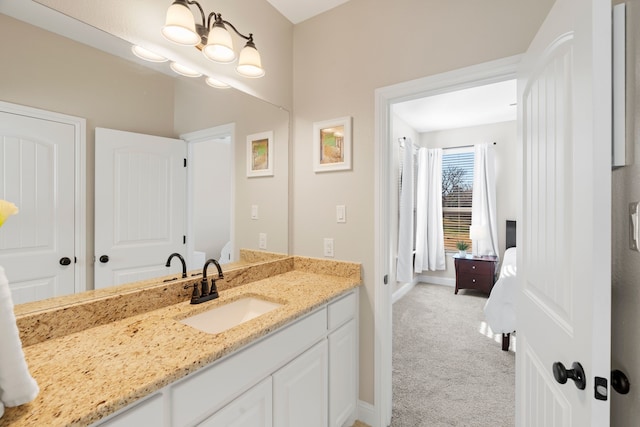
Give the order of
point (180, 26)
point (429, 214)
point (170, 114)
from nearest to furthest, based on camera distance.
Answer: point (180, 26) → point (170, 114) → point (429, 214)

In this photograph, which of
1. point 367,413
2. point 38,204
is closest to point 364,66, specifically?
point 38,204

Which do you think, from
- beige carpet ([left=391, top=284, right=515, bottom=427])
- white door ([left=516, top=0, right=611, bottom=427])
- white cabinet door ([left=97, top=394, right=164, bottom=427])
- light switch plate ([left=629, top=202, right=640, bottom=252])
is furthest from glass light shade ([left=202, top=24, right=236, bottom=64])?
beige carpet ([left=391, top=284, right=515, bottom=427])

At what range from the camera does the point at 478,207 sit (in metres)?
4.64

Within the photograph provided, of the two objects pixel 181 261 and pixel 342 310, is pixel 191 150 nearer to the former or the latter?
pixel 181 261

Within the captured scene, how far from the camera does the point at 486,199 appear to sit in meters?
4.61

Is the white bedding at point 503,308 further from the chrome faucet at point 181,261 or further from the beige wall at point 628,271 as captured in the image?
the chrome faucet at point 181,261

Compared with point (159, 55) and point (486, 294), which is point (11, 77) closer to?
point (159, 55)

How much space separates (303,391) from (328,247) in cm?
91

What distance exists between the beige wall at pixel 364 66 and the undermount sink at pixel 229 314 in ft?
2.11

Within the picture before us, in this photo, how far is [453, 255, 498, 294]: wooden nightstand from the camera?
4.26 metres

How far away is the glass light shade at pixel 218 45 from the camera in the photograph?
1511 mm

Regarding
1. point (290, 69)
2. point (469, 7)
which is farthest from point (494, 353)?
point (290, 69)

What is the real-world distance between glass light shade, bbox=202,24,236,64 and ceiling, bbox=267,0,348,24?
676mm

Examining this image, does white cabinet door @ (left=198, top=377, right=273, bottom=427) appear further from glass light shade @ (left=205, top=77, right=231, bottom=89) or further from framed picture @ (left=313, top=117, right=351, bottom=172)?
glass light shade @ (left=205, top=77, right=231, bottom=89)
